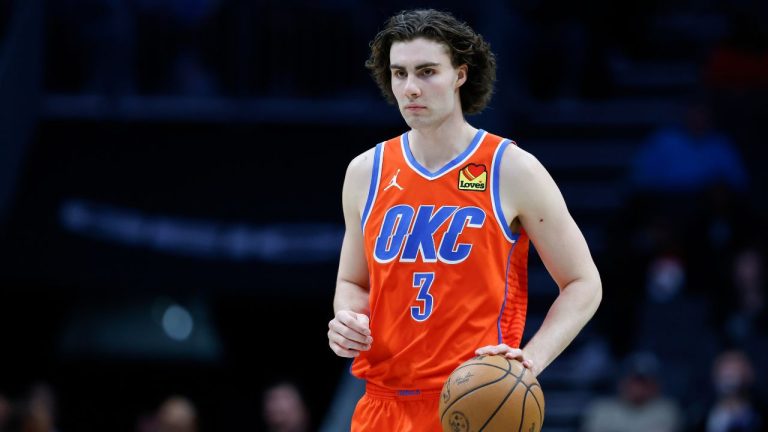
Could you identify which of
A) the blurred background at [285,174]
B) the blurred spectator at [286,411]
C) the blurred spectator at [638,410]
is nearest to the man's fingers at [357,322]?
the blurred spectator at [286,411]

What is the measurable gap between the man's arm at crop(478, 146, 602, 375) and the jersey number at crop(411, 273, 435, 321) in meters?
0.42

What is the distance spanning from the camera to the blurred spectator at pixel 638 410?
1293cm

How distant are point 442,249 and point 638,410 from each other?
24.9ft

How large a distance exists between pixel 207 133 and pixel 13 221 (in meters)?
2.07

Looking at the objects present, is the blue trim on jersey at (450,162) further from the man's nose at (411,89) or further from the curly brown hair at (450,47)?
the man's nose at (411,89)

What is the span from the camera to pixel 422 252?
5859mm

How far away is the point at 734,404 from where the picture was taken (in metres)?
12.5

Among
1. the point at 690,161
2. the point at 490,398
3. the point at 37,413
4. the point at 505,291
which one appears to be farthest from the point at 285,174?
the point at 490,398

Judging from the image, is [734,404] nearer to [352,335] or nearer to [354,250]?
[354,250]

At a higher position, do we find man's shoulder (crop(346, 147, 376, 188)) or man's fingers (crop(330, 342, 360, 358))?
man's shoulder (crop(346, 147, 376, 188))

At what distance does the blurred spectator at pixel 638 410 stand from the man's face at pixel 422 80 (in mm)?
7599

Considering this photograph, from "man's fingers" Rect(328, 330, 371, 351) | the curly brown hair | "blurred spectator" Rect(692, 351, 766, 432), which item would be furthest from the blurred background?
"man's fingers" Rect(328, 330, 371, 351)

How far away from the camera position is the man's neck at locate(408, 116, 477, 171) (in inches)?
237

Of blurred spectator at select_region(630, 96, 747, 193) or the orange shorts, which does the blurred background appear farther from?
the orange shorts
